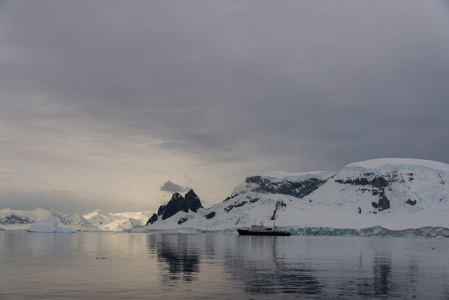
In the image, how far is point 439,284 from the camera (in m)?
47.1

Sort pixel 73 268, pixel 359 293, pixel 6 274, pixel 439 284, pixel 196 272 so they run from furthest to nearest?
pixel 73 268, pixel 196 272, pixel 6 274, pixel 439 284, pixel 359 293

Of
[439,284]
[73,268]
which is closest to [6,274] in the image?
[73,268]

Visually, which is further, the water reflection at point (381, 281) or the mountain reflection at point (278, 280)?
the water reflection at point (381, 281)

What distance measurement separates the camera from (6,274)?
51.9m

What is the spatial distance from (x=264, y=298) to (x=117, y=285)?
49.8 ft

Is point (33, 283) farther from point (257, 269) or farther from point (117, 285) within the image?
→ point (257, 269)

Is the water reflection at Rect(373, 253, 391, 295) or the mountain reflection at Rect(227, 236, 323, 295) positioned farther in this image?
the water reflection at Rect(373, 253, 391, 295)

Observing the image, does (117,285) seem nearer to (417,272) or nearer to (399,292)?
(399,292)

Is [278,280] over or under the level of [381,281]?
over

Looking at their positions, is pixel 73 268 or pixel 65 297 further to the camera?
pixel 73 268

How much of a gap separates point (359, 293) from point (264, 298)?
925 cm

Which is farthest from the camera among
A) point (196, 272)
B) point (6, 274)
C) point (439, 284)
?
point (196, 272)

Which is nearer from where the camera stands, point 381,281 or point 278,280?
point 278,280

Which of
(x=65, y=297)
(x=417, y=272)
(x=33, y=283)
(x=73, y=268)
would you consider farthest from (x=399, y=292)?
(x=73, y=268)
